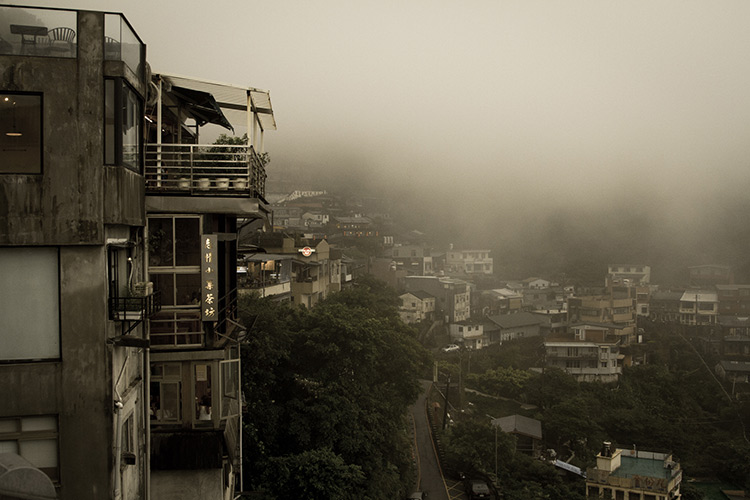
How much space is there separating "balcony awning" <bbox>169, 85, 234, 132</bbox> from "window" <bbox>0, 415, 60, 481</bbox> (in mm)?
4476

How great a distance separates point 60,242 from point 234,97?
3995mm

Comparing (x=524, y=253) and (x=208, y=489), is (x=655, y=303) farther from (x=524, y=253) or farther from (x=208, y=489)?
(x=208, y=489)

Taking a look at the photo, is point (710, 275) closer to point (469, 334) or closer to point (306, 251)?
point (469, 334)

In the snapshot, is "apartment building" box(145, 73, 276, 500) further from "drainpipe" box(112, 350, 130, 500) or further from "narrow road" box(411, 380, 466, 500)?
"narrow road" box(411, 380, 466, 500)

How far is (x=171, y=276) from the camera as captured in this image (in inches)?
309

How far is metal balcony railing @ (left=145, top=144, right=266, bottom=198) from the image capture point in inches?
293

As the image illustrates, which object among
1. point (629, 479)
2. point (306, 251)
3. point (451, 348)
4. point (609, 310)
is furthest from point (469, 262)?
point (629, 479)

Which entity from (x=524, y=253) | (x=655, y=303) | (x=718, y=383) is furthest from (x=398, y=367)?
(x=524, y=253)

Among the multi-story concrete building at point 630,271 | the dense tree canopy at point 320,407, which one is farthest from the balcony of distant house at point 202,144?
the multi-story concrete building at point 630,271

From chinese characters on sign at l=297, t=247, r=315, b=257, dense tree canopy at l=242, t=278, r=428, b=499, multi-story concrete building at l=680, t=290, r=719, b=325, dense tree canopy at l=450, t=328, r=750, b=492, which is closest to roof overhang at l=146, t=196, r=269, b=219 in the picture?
dense tree canopy at l=242, t=278, r=428, b=499

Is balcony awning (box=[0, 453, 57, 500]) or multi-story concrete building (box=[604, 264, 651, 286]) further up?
balcony awning (box=[0, 453, 57, 500])

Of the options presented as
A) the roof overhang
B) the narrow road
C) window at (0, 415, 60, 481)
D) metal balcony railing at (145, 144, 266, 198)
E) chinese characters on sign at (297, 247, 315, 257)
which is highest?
metal balcony railing at (145, 144, 266, 198)

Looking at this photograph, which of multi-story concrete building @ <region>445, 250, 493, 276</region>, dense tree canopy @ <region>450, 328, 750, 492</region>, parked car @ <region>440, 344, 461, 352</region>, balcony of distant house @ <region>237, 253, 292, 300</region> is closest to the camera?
balcony of distant house @ <region>237, 253, 292, 300</region>

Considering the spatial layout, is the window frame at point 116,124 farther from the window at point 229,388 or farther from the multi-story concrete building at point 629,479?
the multi-story concrete building at point 629,479
